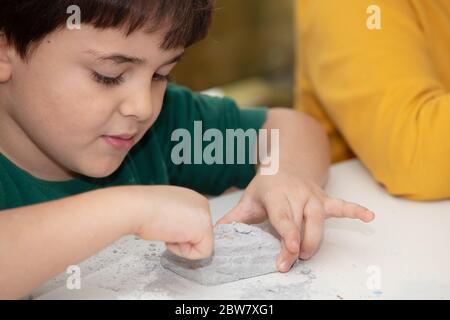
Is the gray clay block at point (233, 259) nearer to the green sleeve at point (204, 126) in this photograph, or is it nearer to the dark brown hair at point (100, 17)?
the dark brown hair at point (100, 17)

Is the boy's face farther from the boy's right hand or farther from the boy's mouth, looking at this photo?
the boy's right hand

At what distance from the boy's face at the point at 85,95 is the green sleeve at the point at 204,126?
7.9 inches

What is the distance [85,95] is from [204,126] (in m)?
0.32

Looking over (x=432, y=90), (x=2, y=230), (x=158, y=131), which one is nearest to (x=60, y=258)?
(x=2, y=230)

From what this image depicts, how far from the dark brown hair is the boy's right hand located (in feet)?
0.63

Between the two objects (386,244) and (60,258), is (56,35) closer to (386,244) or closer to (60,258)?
(60,258)

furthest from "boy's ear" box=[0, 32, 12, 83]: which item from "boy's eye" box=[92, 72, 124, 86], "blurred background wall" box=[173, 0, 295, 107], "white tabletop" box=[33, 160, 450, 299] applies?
"blurred background wall" box=[173, 0, 295, 107]

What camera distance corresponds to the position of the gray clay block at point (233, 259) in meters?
0.73

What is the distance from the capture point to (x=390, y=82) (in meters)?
1.02

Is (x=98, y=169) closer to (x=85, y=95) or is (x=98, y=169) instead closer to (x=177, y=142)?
(x=85, y=95)

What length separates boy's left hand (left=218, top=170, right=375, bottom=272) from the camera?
0.78m

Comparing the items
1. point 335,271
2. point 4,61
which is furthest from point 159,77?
point 335,271

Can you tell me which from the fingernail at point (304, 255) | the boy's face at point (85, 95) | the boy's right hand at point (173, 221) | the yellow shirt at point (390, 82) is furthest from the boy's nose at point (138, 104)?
the yellow shirt at point (390, 82)

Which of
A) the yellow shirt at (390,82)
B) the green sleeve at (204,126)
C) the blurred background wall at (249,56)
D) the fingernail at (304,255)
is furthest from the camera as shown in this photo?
the blurred background wall at (249,56)
